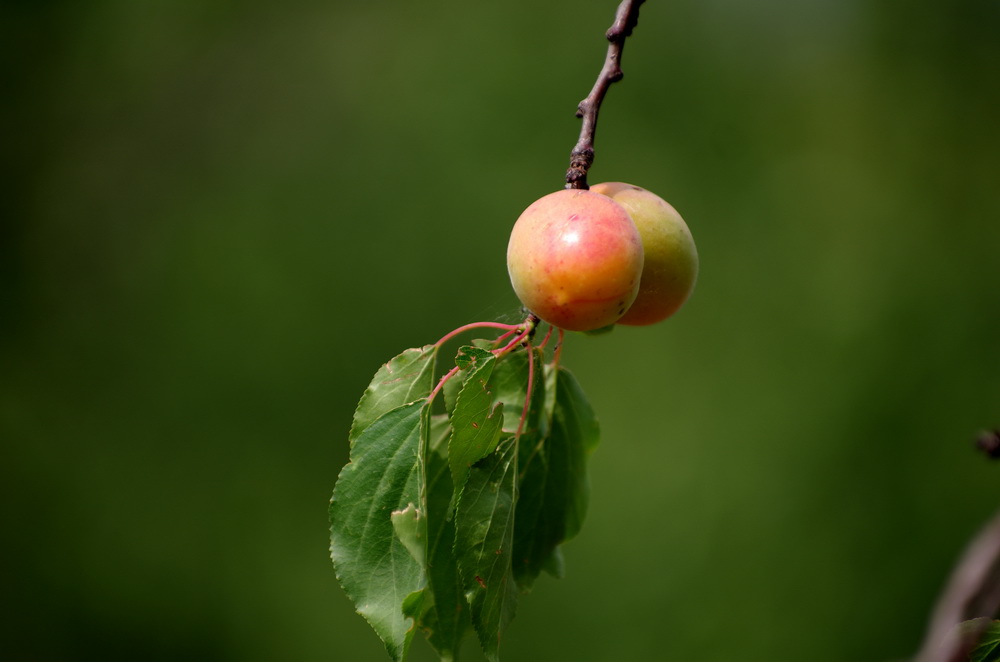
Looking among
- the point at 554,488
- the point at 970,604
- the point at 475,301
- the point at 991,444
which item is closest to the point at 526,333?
the point at 554,488

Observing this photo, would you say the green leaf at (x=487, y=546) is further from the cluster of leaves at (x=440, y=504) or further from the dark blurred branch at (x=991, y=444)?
the dark blurred branch at (x=991, y=444)

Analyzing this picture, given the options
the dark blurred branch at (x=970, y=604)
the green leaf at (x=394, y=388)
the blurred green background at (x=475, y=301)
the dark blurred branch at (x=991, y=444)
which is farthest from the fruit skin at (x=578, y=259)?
the blurred green background at (x=475, y=301)

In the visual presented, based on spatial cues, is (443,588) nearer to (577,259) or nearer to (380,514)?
(380,514)

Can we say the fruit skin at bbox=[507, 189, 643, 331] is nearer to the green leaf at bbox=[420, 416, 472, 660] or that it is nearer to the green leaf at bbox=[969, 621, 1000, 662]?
the green leaf at bbox=[420, 416, 472, 660]

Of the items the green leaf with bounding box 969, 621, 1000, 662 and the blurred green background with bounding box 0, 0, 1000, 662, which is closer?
the green leaf with bounding box 969, 621, 1000, 662

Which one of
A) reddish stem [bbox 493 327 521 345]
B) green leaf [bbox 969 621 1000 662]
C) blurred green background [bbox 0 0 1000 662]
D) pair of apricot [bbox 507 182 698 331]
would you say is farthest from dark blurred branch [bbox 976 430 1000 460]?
blurred green background [bbox 0 0 1000 662]

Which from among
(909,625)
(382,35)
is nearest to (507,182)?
(382,35)

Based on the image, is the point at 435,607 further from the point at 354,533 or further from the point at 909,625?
the point at 909,625
